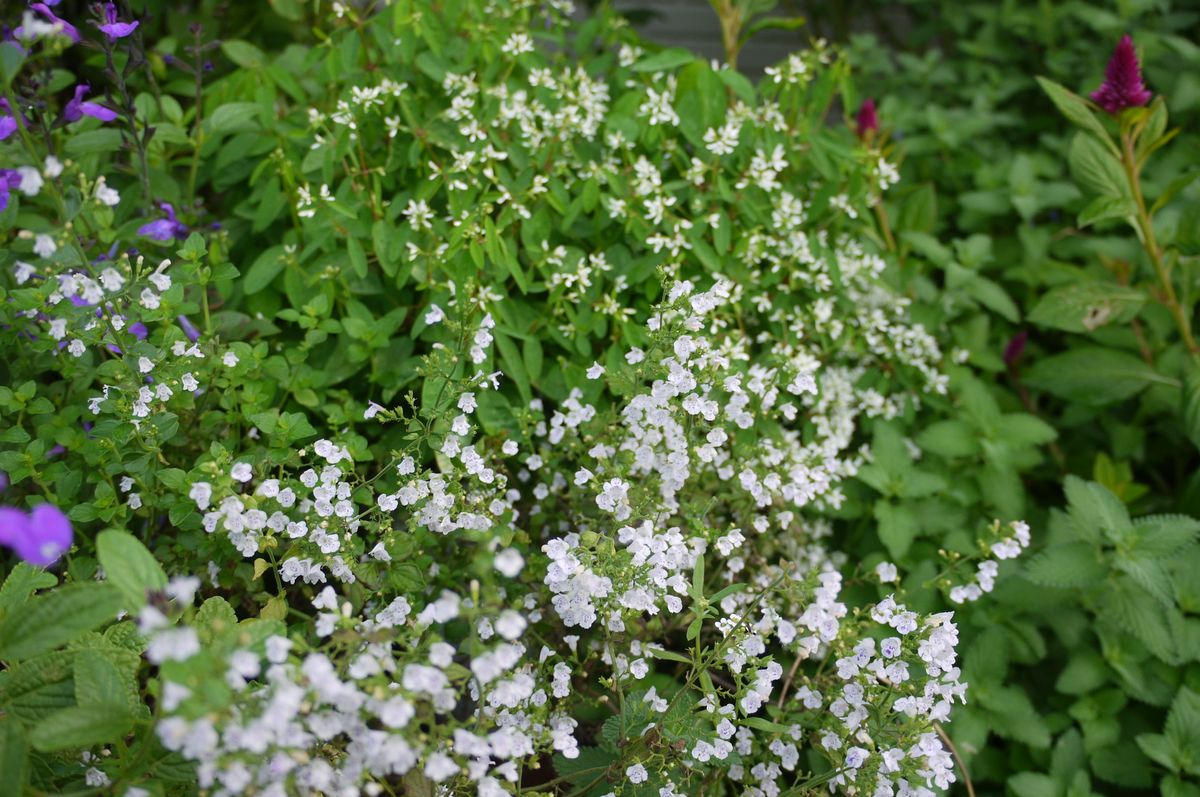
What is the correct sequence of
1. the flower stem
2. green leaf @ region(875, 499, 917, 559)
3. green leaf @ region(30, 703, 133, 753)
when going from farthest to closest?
the flower stem → green leaf @ region(875, 499, 917, 559) → green leaf @ region(30, 703, 133, 753)

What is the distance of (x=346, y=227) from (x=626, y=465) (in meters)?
0.72

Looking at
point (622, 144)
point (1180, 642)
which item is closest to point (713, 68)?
point (622, 144)

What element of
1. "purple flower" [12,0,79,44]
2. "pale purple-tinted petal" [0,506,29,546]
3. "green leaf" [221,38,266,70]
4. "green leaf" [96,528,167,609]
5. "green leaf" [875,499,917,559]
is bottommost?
"green leaf" [875,499,917,559]

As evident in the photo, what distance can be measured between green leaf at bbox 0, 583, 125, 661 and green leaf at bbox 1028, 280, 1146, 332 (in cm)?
192

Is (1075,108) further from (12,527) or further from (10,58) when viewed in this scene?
(12,527)

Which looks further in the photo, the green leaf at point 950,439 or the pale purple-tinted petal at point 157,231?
the green leaf at point 950,439

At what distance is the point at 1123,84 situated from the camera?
1964 millimetres

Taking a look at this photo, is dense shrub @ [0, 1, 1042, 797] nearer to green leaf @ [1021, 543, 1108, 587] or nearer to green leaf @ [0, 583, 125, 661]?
Answer: green leaf @ [0, 583, 125, 661]

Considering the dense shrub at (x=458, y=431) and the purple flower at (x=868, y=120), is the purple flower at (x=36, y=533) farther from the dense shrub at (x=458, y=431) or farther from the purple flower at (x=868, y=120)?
the purple flower at (x=868, y=120)

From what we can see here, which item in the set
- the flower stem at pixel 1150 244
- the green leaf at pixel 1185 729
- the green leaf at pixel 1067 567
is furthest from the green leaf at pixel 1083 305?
the green leaf at pixel 1185 729

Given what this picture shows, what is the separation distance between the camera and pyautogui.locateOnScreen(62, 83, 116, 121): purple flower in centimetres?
161

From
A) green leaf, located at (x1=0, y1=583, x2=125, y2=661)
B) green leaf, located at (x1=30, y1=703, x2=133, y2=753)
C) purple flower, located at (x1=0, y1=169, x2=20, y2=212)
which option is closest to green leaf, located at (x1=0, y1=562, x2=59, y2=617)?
green leaf, located at (x1=0, y1=583, x2=125, y2=661)

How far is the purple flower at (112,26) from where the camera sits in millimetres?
1549

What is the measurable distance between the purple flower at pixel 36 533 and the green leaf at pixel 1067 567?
63.3 inches
